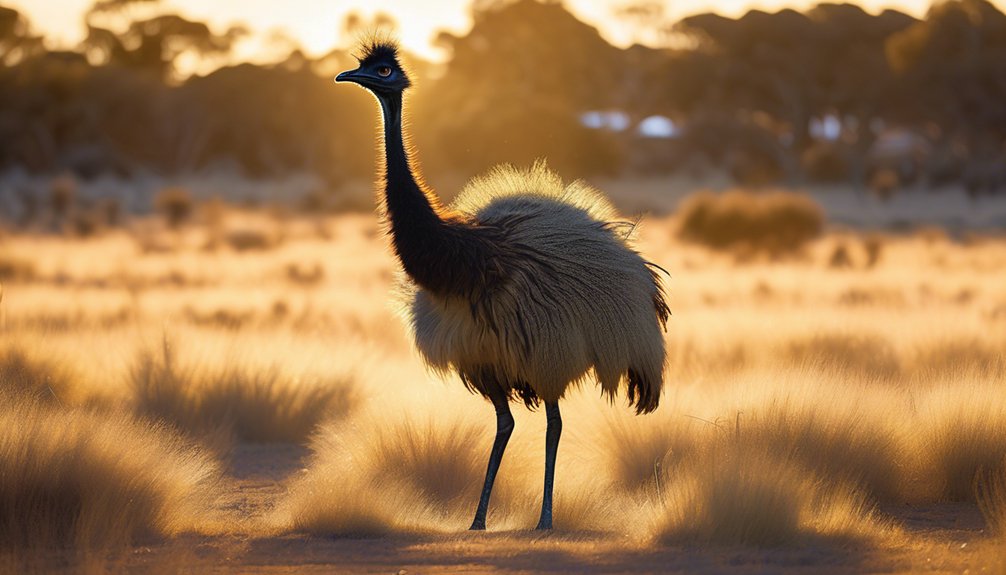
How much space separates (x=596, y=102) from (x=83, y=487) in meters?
45.7

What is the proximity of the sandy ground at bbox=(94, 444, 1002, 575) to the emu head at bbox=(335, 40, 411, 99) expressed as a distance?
6.66ft

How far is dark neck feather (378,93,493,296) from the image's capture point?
5918 mm

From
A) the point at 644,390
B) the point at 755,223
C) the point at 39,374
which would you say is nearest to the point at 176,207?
the point at 755,223

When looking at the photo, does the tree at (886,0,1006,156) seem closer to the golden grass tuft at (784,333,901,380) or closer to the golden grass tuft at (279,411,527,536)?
the golden grass tuft at (784,333,901,380)

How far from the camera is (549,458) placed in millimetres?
6234

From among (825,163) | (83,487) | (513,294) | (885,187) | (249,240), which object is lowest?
(83,487)

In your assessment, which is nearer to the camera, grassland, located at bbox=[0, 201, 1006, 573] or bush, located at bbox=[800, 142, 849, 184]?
grassland, located at bbox=[0, 201, 1006, 573]

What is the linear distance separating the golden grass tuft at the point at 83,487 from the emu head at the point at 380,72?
6.42ft

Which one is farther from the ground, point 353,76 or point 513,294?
point 353,76

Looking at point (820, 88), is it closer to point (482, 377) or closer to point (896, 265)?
point (896, 265)

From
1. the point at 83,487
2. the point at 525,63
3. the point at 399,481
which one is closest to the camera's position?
the point at 83,487

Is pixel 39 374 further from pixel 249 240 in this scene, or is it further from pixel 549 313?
pixel 249 240

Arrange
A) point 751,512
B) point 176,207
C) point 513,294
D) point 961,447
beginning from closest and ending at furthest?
point 751,512 → point 513,294 → point 961,447 → point 176,207

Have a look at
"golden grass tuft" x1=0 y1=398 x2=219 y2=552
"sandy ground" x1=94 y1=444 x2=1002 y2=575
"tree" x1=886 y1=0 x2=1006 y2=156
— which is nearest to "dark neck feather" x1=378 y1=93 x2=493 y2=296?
"sandy ground" x1=94 y1=444 x2=1002 y2=575
